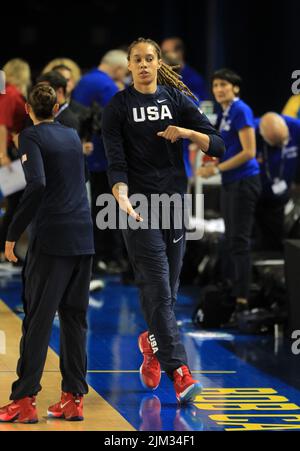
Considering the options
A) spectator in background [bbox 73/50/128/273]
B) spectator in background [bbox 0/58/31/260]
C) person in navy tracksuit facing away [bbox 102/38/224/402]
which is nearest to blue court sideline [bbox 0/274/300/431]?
person in navy tracksuit facing away [bbox 102/38/224/402]

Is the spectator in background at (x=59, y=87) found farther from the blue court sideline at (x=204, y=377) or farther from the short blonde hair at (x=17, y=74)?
the short blonde hair at (x=17, y=74)

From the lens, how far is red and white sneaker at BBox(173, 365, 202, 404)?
621 centimetres

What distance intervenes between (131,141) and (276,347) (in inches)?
94.2

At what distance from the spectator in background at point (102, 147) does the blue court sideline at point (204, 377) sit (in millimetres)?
1445

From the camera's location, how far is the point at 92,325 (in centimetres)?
870

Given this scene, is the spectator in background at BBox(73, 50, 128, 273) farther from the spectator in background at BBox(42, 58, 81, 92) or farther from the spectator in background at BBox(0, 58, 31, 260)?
the spectator in background at BBox(0, 58, 31, 260)

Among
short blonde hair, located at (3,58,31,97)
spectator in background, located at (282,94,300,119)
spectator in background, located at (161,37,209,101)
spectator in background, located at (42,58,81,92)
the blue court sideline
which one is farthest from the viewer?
spectator in background, located at (161,37,209,101)

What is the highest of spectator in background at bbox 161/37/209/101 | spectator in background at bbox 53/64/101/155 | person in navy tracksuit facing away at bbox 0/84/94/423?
spectator in background at bbox 161/37/209/101

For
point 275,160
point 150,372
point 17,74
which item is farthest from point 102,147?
point 150,372

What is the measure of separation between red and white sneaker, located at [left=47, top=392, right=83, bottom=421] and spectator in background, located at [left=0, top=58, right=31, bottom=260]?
3.72 metres

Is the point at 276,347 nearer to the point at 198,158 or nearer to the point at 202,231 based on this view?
the point at 202,231

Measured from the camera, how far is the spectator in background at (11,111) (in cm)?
946

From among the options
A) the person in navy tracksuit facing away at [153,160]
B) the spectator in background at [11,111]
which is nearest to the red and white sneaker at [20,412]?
the person in navy tracksuit facing away at [153,160]

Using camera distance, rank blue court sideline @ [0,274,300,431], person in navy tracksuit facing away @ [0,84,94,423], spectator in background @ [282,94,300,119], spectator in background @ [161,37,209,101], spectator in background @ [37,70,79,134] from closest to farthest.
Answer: person in navy tracksuit facing away @ [0,84,94,423]
blue court sideline @ [0,274,300,431]
spectator in background @ [37,70,79,134]
spectator in background @ [282,94,300,119]
spectator in background @ [161,37,209,101]
